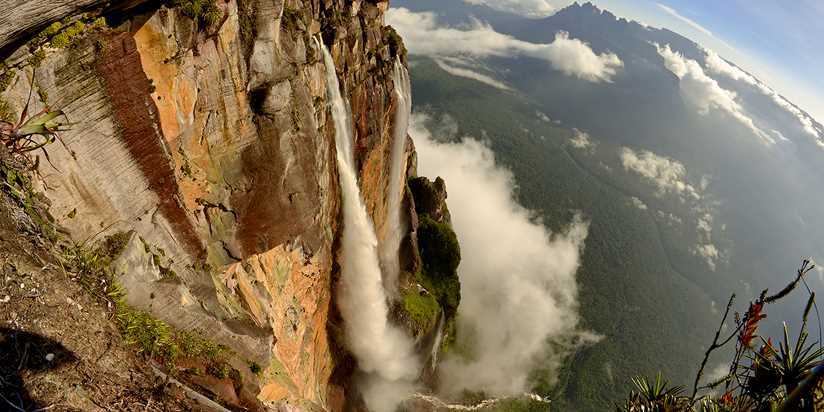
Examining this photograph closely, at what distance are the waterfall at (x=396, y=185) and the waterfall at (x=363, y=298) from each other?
3727 mm

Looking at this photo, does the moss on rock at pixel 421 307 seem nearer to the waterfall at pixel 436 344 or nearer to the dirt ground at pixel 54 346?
the waterfall at pixel 436 344

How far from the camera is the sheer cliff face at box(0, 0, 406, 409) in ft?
33.7

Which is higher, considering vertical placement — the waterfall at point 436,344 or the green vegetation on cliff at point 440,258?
the green vegetation on cliff at point 440,258

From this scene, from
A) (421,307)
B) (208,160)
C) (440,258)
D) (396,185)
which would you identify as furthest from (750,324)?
(440,258)

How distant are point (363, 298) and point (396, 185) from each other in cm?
1275

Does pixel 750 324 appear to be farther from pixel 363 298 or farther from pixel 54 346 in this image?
pixel 363 298

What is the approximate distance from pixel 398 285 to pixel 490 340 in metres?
36.2

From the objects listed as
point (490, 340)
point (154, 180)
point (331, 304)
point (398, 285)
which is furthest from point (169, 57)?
point (490, 340)

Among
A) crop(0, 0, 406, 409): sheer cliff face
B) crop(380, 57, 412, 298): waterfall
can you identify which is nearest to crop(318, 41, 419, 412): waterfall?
crop(0, 0, 406, 409): sheer cliff face

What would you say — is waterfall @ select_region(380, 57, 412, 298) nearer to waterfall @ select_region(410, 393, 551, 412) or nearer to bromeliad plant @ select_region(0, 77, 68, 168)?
waterfall @ select_region(410, 393, 551, 412)

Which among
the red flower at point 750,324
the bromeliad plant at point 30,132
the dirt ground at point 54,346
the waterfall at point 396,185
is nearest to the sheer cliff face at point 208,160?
the bromeliad plant at point 30,132

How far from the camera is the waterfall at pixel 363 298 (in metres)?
28.3

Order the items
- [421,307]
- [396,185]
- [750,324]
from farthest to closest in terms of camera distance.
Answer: [421,307] → [396,185] → [750,324]

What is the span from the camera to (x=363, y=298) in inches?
1351
